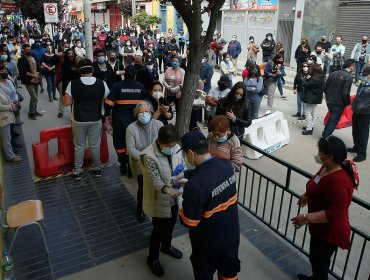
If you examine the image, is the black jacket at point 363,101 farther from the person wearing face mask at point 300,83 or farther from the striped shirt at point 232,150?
the striped shirt at point 232,150

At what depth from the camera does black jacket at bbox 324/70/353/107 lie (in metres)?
7.73

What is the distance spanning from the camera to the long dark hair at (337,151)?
10.2 feet

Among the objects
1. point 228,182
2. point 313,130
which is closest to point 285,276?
point 228,182

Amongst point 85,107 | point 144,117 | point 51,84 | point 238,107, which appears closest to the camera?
point 144,117

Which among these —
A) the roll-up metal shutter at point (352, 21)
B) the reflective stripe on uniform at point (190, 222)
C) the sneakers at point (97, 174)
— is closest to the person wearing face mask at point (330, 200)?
the reflective stripe on uniform at point (190, 222)

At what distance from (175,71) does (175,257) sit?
16.3 feet

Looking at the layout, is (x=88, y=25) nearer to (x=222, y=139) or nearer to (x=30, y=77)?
(x=30, y=77)

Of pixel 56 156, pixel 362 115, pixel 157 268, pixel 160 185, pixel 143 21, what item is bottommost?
pixel 157 268

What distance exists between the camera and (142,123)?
15.5ft

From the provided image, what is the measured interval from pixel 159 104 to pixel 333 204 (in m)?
3.42

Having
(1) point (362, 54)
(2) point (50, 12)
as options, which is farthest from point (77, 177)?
(1) point (362, 54)

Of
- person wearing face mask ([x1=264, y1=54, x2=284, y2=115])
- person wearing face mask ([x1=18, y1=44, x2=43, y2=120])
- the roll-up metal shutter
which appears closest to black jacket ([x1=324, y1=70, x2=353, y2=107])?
person wearing face mask ([x1=264, y1=54, x2=284, y2=115])

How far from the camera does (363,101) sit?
7156 mm

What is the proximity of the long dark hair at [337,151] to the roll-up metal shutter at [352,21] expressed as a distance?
50.3 ft
